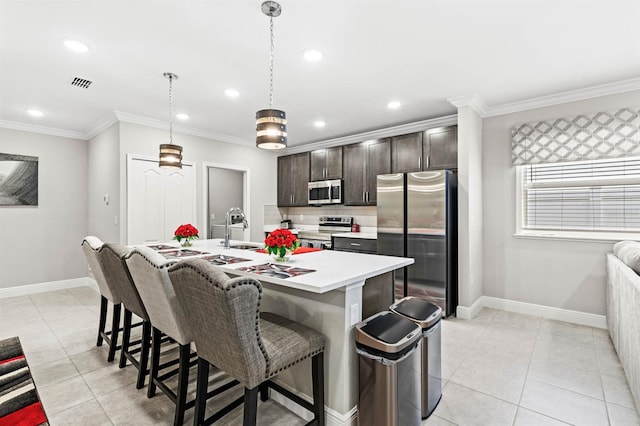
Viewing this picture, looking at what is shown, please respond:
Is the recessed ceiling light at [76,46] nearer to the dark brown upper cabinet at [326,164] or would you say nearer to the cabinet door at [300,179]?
the dark brown upper cabinet at [326,164]

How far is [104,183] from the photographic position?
481 centimetres

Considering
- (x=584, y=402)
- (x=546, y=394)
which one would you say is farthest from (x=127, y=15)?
(x=584, y=402)

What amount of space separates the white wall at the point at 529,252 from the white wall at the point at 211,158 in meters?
3.82

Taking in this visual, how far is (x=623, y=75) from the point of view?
317 centimetres

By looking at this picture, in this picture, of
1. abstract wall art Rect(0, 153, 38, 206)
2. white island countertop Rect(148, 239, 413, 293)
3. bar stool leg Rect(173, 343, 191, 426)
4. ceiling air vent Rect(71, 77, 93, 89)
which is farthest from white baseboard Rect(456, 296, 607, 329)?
abstract wall art Rect(0, 153, 38, 206)

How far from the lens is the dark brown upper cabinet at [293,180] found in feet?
19.7

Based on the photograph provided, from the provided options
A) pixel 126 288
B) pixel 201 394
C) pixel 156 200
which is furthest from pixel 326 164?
pixel 201 394

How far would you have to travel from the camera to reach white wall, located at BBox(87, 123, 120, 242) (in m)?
4.43

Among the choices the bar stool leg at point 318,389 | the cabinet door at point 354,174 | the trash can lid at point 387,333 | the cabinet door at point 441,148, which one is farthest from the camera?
the cabinet door at point 354,174

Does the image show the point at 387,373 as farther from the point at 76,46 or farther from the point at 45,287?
the point at 45,287

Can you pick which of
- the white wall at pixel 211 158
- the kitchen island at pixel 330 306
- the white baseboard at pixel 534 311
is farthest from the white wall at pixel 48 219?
the white baseboard at pixel 534 311

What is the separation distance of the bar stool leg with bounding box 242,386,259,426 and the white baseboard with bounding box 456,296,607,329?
10.2 ft

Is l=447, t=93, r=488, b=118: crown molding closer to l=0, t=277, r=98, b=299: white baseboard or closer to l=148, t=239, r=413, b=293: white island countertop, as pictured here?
l=148, t=239, r=413, b=293: white island countertop

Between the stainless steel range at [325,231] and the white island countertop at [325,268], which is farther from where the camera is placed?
the stainless steel range at [325,231]
